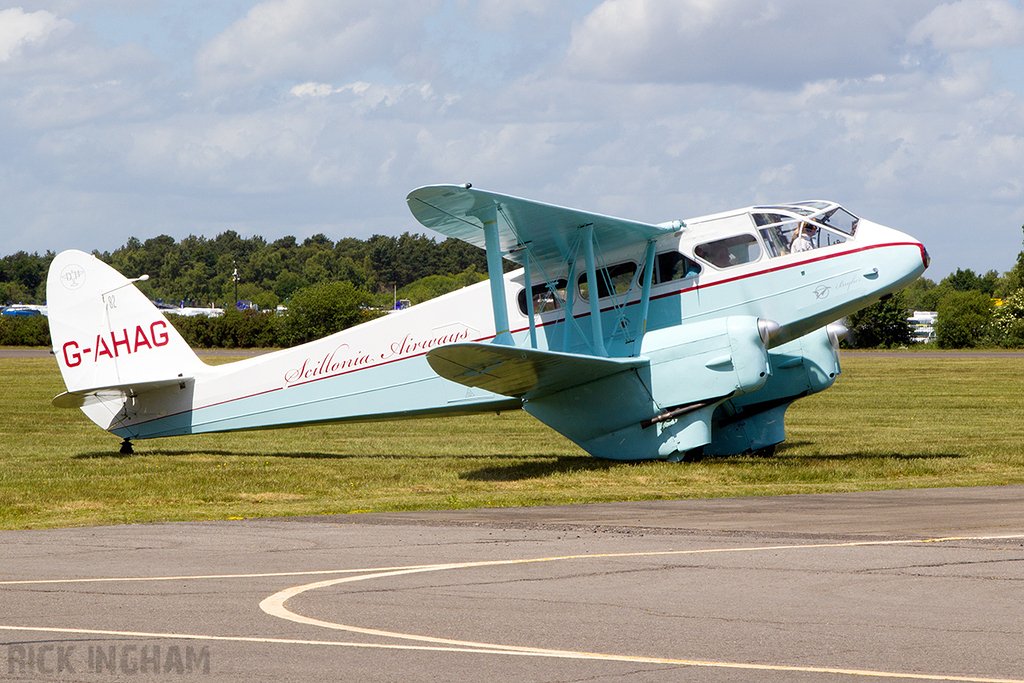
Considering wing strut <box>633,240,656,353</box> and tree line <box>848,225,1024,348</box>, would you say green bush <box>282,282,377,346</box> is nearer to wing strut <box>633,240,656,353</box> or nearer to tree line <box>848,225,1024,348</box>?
tree line <box>848,225,1024,348</box>

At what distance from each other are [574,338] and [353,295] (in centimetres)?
7276

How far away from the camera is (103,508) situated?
44.5 feet

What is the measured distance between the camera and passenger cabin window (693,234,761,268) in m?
16.7

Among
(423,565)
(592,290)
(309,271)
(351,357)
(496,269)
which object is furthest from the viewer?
(309,271)

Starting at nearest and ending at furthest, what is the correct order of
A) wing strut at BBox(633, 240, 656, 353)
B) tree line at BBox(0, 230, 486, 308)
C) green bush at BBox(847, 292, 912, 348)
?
wing strut at BBox(633, 240, 656, 353), green bush at BBox(847, 292, 912, 348), tree line at BBox(0, 230, 486, 308)

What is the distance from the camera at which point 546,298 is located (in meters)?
17.8

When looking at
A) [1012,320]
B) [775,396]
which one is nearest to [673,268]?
[775,396]

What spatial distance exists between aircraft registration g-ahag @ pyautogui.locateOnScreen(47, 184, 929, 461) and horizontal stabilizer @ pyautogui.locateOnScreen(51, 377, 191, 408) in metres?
0.05

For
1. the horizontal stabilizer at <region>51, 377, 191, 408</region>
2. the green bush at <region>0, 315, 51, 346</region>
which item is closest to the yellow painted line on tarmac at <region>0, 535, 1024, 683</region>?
the horizontal stabilizer at <region>51, 377, 191, 408</region>

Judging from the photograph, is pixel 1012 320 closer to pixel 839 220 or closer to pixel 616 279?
pixel 839 220

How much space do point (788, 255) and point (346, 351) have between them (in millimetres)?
7916

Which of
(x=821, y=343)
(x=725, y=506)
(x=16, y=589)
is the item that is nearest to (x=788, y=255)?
(x=821, y=343)

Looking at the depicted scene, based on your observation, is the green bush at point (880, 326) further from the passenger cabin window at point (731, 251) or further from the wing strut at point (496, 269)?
the wing strut at point (496, 269)

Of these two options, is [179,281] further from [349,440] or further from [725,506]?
[725,506]
